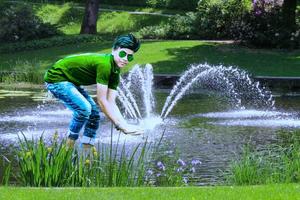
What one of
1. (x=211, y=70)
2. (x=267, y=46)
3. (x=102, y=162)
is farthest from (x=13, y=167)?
(x=267, y=46)

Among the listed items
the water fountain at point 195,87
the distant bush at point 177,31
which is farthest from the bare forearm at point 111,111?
the distant bush at point 177,31

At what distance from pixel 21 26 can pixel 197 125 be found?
1990 cm

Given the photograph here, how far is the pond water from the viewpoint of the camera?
11.3 metres

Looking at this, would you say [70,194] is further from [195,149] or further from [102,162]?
[195,149]

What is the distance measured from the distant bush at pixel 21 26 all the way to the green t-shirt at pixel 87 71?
2449 cm

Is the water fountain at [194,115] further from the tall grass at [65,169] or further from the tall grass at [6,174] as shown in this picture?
the tall grass at [6,174]

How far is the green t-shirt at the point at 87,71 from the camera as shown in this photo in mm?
8258

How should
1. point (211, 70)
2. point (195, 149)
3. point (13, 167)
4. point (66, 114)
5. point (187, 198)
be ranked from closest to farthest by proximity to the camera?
point (187, 198) < point (13, 167) < point (195, 149) < point (66, 114) < point (211, 70)

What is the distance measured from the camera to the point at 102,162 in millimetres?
8461

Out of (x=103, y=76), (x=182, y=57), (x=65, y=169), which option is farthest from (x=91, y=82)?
(x=182, y=57)

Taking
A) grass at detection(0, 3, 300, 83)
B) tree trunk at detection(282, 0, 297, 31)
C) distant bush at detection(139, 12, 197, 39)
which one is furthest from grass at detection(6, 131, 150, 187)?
distant bush at detection(139, 12, 197, 39)

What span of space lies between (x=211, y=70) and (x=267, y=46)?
21.8 ft

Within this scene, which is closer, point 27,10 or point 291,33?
point 291,33

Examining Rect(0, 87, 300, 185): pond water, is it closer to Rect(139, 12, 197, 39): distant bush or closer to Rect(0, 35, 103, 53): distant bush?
Rect(0, 35, 103, 53): distant bush
